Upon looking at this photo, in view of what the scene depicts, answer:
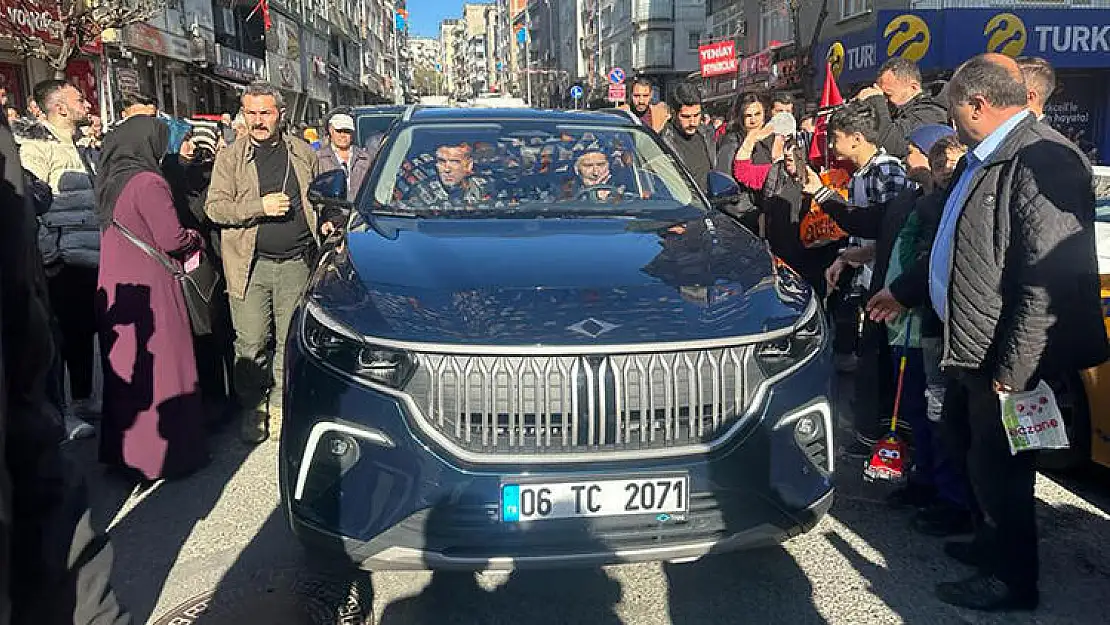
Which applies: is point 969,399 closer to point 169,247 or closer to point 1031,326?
point 1031,326

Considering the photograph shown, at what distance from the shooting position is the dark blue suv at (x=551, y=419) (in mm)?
2520

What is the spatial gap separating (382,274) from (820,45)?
2633 centimetres

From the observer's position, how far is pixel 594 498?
2.54 meters

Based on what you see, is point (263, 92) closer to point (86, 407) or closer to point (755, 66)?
point (86, 407)

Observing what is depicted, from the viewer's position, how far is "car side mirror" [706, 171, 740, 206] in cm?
409

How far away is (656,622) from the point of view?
2.95 metres

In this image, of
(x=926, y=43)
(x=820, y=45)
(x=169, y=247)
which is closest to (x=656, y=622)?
(x=169, y=247)

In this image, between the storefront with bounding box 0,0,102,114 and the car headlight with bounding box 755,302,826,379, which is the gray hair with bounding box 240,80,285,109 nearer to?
the car headlight with bounding box 755,302,826,379

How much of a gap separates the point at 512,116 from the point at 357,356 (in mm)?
2297

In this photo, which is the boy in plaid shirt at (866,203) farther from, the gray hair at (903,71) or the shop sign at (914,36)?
the shop sign at (914,36)

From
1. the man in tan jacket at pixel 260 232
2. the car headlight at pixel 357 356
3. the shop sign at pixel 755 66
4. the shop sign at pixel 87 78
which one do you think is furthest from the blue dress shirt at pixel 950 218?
the shop sign at pixel 755 66

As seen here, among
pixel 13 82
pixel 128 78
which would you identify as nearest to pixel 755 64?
pixel 128 78

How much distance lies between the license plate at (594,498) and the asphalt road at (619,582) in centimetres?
61

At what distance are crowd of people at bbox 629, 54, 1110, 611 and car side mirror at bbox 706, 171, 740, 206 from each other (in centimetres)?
63
